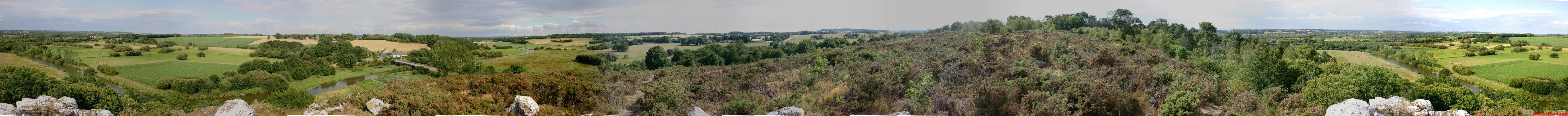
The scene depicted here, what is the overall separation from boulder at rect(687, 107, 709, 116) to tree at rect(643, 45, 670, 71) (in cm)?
484

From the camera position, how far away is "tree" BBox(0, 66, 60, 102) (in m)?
11.6

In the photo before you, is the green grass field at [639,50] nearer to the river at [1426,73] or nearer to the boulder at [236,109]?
the boulder at [236,109]

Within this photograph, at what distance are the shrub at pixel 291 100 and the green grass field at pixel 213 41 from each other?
4.87 m

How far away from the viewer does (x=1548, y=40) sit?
49.5ft

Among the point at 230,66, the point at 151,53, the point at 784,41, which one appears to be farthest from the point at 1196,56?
the point at 151,53

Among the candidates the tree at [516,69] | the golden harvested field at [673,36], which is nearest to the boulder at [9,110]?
the tree at [516,69]

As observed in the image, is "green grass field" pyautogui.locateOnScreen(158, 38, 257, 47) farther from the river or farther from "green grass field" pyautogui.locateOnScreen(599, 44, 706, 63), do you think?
the river

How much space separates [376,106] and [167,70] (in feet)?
19.5

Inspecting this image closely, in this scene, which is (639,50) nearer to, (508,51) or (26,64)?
(508,51)

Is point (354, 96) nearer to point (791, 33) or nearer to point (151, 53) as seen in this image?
point (151, 53)

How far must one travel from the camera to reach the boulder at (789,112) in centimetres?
984

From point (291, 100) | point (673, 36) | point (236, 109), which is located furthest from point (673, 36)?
point (236, 109)

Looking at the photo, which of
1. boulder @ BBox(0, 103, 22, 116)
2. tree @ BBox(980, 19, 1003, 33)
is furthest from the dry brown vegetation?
tree @ BBox(980, 19, 1003, 33)

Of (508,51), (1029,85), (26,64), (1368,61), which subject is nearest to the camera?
(1029,85)
